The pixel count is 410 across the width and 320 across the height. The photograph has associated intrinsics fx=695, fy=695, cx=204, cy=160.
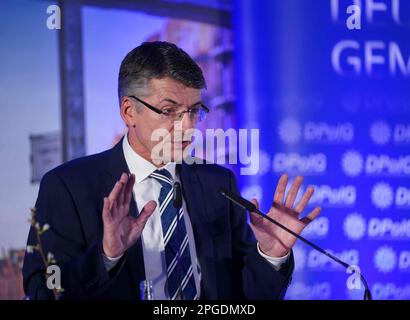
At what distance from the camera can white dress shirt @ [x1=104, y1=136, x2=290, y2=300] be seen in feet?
6.61

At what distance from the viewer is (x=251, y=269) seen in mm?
2104

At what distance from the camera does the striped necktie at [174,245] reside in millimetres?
2016

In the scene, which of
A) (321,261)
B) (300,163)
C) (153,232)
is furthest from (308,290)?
(153,232)

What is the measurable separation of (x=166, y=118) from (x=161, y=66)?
0.16 meters

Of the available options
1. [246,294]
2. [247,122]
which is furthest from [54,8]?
[246,294]

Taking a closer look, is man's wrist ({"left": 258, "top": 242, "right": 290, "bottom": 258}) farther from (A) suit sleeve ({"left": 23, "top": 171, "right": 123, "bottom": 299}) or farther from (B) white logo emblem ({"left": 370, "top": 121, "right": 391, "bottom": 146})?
(B) white logo emblem ({"left": 370, "top": 121, "right": 391, "bottom": 146})

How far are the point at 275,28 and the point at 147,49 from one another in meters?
0.69

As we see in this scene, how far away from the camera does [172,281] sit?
2.01 metres

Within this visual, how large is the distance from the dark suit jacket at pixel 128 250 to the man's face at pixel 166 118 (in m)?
0.10

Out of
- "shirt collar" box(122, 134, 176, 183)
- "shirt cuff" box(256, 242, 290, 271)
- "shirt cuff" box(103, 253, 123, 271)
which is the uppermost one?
"shirt collar" box(122, 134, 176, 183)

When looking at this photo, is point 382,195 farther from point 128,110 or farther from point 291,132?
point 128,110

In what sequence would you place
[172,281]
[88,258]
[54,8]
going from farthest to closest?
[54,8] → [172,281] → [88,258]

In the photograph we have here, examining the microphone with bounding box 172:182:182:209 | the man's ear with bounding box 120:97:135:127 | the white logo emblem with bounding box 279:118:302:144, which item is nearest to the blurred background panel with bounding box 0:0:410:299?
the white logo emblem with bounding box 279:118:302:144
